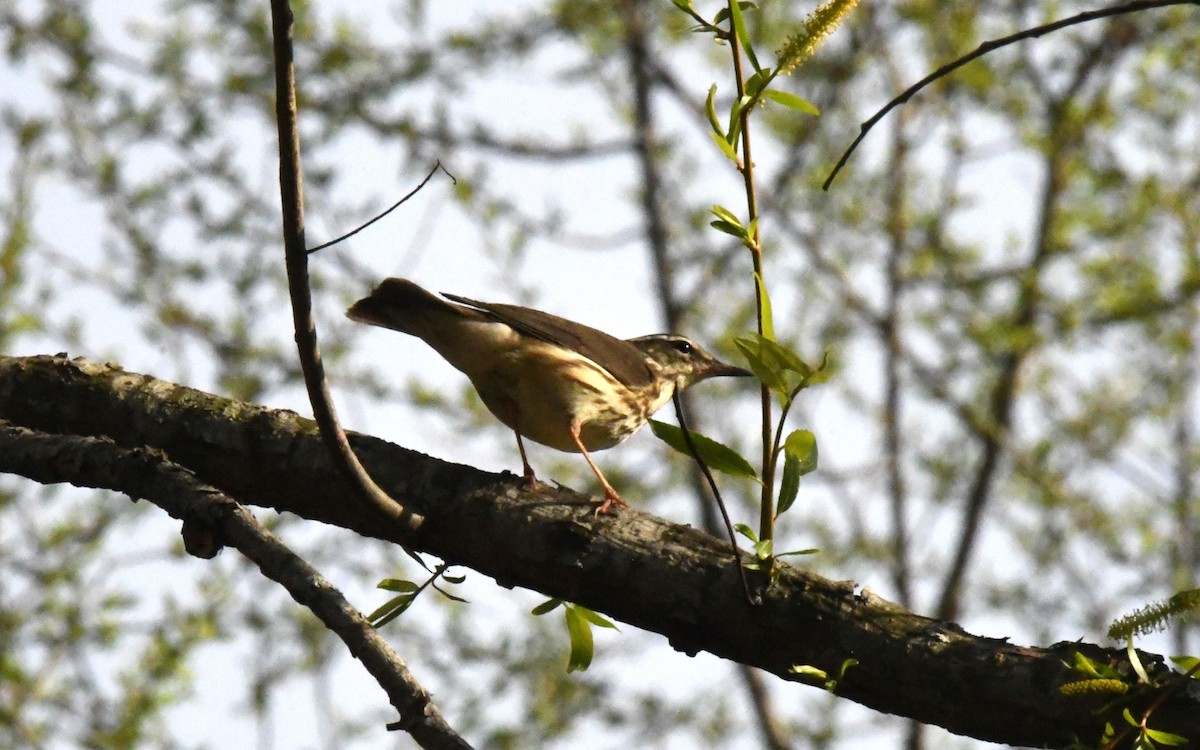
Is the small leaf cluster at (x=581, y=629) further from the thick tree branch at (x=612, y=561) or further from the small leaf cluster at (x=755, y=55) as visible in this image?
the small leaf cluster at (x=755, y=55)

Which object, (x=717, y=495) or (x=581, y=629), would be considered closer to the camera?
(x=717, y=495)

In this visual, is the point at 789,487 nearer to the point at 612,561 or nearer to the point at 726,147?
the point at 612,561

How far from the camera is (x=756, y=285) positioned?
3.15 meters

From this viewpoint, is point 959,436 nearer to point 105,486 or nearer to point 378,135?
point 378,135

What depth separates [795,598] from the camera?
3244mm

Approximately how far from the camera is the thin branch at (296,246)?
110 inches

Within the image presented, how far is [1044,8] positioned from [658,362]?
6.62m

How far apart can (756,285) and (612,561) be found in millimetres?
785

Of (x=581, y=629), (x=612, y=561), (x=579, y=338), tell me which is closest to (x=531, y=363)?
(x=579, y=338)

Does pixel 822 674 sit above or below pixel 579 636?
below

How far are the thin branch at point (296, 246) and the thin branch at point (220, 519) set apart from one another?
0.29m

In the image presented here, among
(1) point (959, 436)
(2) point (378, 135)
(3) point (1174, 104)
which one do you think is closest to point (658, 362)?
(2) point (378, 135)

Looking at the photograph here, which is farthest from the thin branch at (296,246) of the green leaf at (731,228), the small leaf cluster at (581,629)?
the green leaf at (731,228)

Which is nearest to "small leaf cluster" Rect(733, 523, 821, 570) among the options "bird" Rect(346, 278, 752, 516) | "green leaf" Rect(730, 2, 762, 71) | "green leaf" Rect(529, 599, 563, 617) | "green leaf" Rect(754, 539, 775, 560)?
"green leaf" Rect(754, 539, 775, 560)
